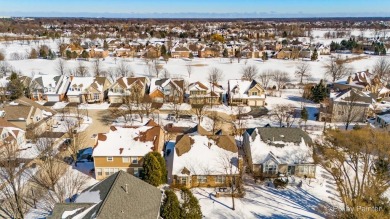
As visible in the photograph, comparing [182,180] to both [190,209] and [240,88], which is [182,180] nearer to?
[190,209]

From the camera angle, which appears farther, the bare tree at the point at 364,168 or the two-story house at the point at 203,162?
the two-story house at the point at 203,162

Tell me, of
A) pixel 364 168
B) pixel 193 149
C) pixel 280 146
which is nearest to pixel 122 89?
pixel 193 149

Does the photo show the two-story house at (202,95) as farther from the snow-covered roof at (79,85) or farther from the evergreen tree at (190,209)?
the evergreen tree at (190,209)

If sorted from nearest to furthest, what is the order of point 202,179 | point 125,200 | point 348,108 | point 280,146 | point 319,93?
point 125,200 → point 202,179 → point 280,146 → point 348,108 → point 319,93

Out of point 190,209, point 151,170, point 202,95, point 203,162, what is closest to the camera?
point 190,209

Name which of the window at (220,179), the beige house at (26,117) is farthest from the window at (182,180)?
the beige house at (26,117)

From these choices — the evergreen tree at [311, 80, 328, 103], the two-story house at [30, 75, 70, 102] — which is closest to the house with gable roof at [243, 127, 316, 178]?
the evergreen tree at [311, 80, 328, 103]
